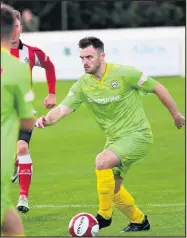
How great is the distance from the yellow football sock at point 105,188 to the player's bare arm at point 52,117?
2.47ft

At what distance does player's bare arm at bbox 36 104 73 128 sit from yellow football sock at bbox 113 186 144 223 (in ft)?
3.30

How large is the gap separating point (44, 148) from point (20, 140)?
25.1 ft

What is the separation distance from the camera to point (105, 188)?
960 cm

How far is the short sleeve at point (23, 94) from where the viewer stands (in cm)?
700

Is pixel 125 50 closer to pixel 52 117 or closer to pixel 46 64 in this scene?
pixel 46 64

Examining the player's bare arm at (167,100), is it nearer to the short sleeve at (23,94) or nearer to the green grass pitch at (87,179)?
the green grass pitch at (87,179)

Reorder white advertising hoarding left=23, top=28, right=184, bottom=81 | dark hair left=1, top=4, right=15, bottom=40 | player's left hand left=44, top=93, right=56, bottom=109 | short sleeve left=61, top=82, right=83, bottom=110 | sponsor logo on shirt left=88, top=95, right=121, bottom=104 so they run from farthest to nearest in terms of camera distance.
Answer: white advertising hoarding left=23, top=28, right=184, bottom=81, player's left hand left=44, top=93, right=56, bottom=109, short sleeve left=61, top=82, right=83, bottom=110, sponsor logo on shirt left=88, top=95, right=121, bottom=104, dark hair left=1, top=4, right=15, bottom=40

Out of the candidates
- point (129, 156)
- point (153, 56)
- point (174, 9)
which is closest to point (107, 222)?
point (129, 156)

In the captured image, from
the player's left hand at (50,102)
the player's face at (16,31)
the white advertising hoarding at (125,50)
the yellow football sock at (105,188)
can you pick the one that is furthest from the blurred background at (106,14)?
the yellow football sock at (105,188)

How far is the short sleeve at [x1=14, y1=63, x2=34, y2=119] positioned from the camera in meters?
7.00

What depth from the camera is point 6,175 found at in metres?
7.12

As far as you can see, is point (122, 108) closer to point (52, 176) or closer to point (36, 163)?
point (52, 176)

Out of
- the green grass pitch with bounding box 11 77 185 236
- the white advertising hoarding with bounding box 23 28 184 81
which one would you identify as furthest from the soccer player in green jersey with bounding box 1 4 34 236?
the white advertising hoarding with bounding box 23 28 184 81

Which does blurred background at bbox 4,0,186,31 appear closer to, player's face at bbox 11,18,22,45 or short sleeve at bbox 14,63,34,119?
player's face at bbox 11,18,22,45
